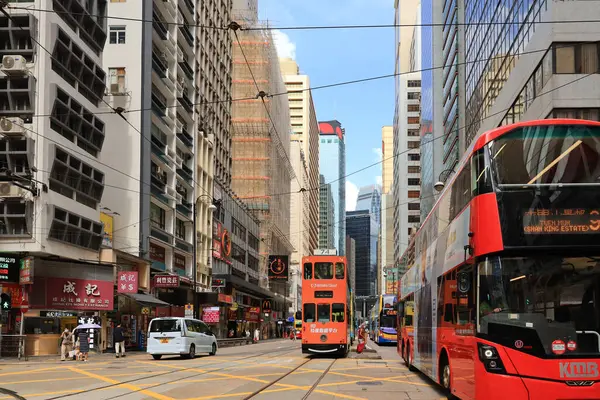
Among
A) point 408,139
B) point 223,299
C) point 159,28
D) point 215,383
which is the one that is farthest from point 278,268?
point 215,383

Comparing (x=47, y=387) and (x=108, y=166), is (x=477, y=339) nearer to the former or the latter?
(x=47, y=387)

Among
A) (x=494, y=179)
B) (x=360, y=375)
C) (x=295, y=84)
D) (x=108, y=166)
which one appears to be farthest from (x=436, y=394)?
(x=295, y=84)

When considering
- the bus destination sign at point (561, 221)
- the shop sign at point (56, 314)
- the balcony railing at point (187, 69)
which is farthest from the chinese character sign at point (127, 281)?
the bus destination sign at point (561, 221)

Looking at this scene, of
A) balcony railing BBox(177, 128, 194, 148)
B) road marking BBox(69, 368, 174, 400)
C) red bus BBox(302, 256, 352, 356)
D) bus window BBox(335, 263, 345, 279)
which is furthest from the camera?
balcony railing BBox(177, 128, 194, 148)

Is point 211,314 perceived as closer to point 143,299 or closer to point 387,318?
point 387,318

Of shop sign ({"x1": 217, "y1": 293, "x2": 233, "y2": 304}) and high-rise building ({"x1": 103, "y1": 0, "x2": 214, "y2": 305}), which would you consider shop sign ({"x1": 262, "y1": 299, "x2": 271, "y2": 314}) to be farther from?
high-rise building ({"x1": 103, "y1": 0, "x2": 214, "y2": 305})

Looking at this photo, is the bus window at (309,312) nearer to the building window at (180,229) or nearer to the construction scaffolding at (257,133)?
the building window at (180,229)

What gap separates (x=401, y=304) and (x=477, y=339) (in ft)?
54.4

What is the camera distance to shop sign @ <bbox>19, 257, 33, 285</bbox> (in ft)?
99.3

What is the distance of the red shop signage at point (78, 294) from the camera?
3341 cm

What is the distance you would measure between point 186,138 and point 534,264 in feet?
159

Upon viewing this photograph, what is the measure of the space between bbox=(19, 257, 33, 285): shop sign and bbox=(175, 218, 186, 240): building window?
22484 mm

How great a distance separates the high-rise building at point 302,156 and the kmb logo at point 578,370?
447 feet

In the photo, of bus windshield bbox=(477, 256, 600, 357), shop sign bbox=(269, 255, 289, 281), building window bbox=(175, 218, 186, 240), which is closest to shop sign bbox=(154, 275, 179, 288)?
building window bbox=(175, 218, 186, 240)
